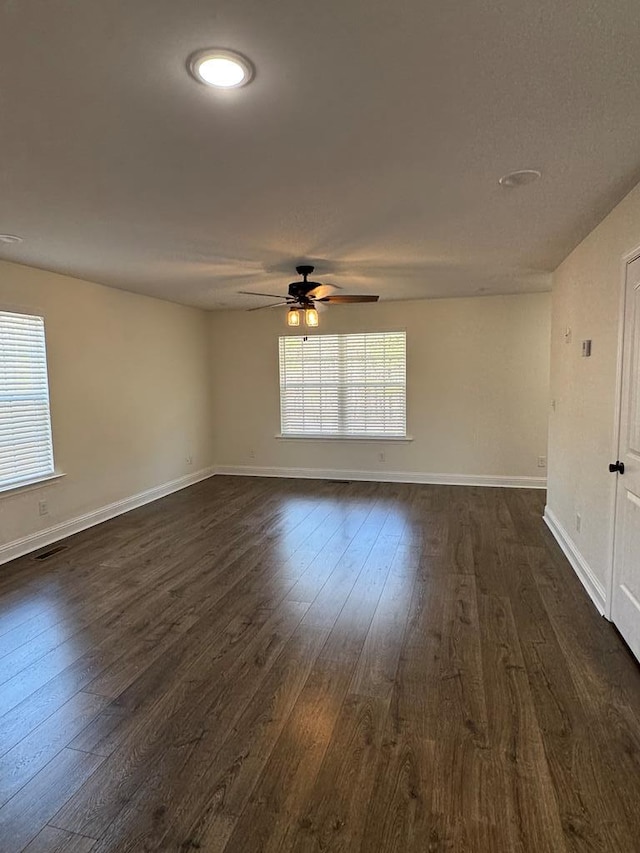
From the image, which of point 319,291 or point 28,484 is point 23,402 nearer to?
point 28,484

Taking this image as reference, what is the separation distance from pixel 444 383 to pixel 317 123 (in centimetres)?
486

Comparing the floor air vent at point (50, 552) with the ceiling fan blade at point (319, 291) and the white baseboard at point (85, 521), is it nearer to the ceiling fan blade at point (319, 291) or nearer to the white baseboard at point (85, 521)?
the white baseboard at point (85, 521)

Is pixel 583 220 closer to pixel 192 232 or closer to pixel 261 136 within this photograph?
pixel 261 136

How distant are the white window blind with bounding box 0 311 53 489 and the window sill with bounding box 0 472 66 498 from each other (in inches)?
1.1

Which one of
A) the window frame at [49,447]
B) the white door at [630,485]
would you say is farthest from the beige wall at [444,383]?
the white door at [630,485]

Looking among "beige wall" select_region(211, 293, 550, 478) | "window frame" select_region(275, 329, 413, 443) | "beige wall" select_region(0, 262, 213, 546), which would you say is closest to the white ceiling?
"beige wall" select_region(0, 262, 213, 546)

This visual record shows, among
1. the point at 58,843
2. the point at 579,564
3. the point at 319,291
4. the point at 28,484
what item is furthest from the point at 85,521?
the point at 579,564

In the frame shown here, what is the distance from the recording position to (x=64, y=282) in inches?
179

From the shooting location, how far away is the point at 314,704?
2.20 metres

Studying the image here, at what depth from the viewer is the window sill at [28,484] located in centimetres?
398

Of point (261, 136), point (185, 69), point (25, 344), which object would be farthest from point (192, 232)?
point (25, 344)

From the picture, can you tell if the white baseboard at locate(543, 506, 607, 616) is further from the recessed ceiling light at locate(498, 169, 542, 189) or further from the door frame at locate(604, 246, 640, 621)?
the recessed ceiling light at locate(498, 169, 542, 189)

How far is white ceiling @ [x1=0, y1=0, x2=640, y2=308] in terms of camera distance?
53.4 inches

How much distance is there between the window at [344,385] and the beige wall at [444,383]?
0.14 m
